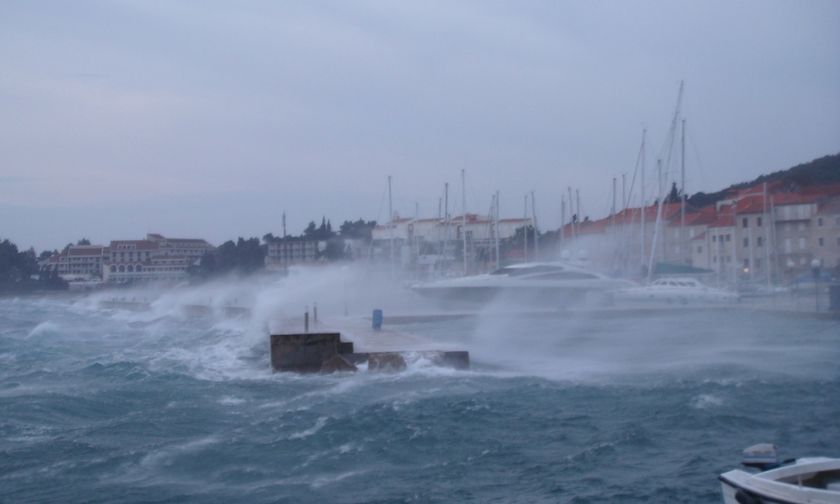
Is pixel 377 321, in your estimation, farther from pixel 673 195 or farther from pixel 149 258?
pixel 149 258

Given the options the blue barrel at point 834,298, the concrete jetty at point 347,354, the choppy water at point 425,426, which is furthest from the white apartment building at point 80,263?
the concrete jetty at point 347,354

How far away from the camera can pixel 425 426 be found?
40.0 ft

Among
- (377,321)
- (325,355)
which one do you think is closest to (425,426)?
(325,355)

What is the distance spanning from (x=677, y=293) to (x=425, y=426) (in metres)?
27.3

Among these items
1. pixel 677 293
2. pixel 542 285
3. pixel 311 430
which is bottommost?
pixel 311 430

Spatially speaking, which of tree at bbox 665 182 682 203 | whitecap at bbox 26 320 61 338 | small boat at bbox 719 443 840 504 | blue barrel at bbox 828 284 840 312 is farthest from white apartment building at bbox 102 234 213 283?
small boat at bbox 719 443 840 504

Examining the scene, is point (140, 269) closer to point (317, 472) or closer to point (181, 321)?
point (181, 321)

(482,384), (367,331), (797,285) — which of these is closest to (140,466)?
(482,384)

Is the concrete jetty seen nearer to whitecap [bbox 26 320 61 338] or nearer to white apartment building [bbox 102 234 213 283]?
whitecap [bbox 26 320 61 338]

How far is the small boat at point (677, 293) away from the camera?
36.8m

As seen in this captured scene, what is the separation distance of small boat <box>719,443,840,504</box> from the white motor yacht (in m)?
33.5

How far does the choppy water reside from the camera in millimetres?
9383

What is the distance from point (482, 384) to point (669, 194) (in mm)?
33774

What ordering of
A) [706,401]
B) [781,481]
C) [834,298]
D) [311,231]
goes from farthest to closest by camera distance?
[311,231] → [834,298] → [706,401] → [781,481]
